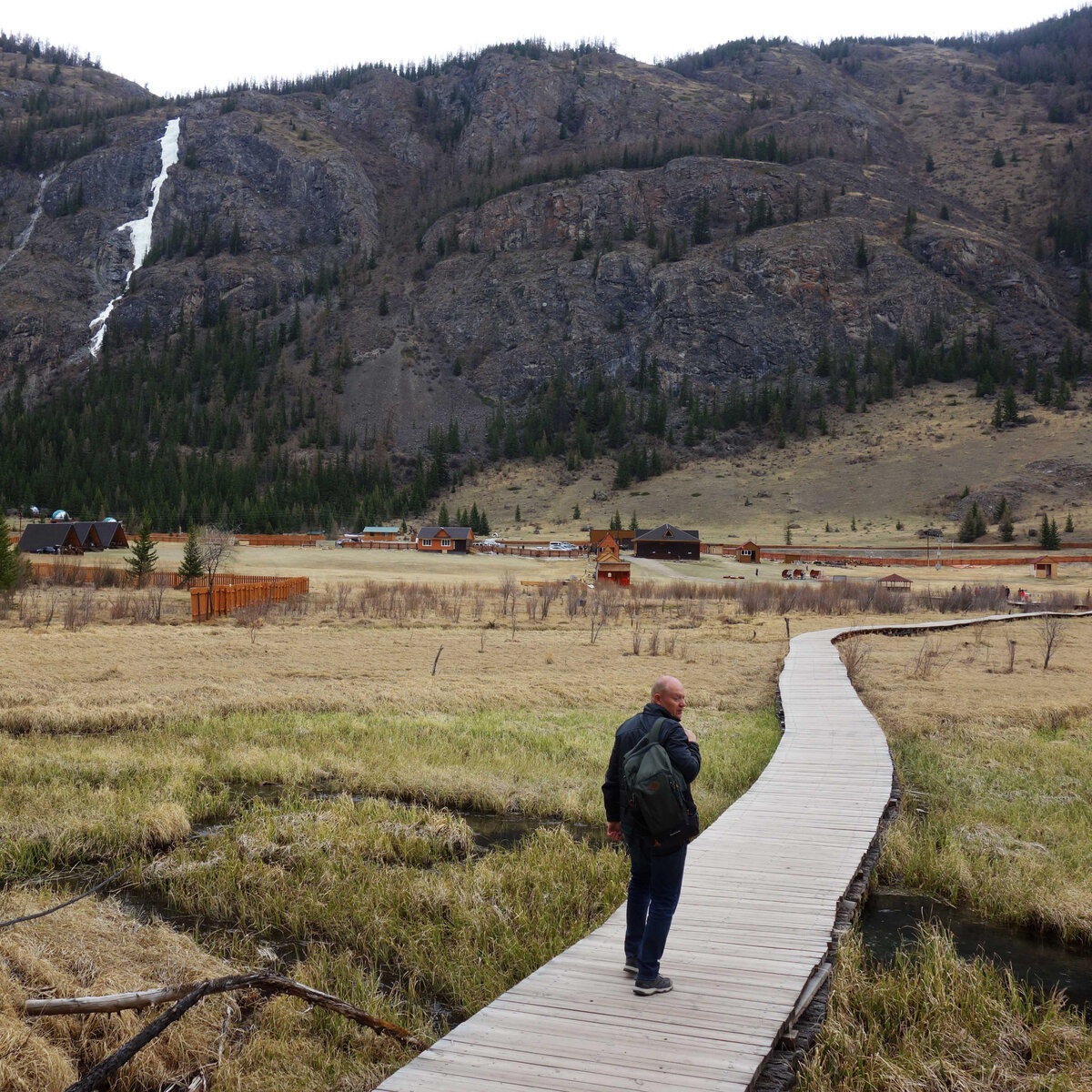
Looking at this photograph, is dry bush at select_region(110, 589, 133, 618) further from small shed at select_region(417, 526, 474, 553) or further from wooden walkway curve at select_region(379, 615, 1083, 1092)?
small shed at select_region(417, 526, 474, 553)

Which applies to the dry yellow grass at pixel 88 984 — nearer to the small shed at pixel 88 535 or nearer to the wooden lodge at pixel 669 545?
the small shed at pixel 88 535

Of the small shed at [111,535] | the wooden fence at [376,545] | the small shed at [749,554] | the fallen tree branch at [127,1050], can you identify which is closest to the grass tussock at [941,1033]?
the fallen tree branch at [127,1050]

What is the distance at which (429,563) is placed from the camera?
238 ft

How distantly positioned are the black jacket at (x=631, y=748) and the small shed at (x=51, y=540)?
7346 centimetres

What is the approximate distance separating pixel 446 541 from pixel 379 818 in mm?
75503

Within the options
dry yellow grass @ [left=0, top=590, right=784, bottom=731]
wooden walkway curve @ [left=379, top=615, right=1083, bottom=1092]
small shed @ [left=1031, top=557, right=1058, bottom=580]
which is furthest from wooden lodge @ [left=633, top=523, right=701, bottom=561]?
wooden walkway curve @ [left=379, top=615, right=1083, bottom=1092]

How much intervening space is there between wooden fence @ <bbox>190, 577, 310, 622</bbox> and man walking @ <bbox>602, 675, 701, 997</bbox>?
3152 centimetres

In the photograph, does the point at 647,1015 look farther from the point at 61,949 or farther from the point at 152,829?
the point at 152,829

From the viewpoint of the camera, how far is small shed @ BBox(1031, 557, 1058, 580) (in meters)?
68.4

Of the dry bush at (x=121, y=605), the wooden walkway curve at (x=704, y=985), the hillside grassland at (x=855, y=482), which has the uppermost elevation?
the hillside grassland at (x=855, y=482)

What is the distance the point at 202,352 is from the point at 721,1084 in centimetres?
17325

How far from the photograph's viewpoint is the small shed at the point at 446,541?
85000mm

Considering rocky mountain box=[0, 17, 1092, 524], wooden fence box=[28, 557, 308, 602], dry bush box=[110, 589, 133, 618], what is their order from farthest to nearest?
rocky mountain box=[0, 17, 1092, 524] < wooden fence box=[28, 557, 308, 602] < dry bush box=[110, 589, 133, 618]

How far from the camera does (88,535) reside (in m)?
72.8
